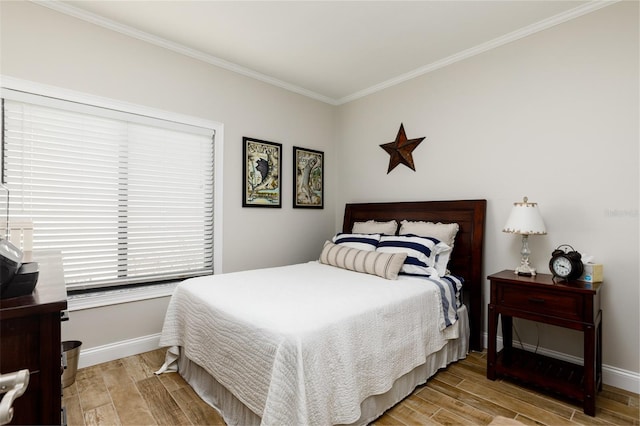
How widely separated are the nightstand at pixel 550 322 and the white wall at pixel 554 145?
23 cm

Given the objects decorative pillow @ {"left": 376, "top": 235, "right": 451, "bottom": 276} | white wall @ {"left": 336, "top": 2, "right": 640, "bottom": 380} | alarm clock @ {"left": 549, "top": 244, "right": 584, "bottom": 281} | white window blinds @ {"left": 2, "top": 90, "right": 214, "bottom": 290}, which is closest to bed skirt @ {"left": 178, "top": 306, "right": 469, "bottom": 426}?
decorative pillow @ {"left": 376, "top": 235, "right": 451, "bottom": 276}

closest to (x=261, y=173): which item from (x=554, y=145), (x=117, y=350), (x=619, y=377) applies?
(x=117, y=350)

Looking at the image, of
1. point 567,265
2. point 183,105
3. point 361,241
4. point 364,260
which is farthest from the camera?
point 361,241

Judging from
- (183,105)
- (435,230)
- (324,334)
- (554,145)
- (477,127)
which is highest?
(183,105)

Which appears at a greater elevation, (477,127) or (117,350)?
(477,127)

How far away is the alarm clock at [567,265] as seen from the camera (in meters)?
2.15

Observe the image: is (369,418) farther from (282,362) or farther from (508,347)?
(508,347)

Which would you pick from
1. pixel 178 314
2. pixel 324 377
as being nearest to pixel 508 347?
pixel 324 377

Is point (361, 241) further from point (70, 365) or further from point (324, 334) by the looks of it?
point (70, 365)

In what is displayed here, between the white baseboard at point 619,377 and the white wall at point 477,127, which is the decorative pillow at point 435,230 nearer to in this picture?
the white wall at point 477,127

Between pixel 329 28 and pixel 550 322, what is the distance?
267cm

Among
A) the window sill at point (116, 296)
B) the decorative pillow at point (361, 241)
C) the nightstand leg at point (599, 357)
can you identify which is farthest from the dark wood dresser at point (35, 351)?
the nightstand leg at point (599, 357)

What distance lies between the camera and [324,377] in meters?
1.55

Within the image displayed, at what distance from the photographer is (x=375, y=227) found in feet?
11.0
